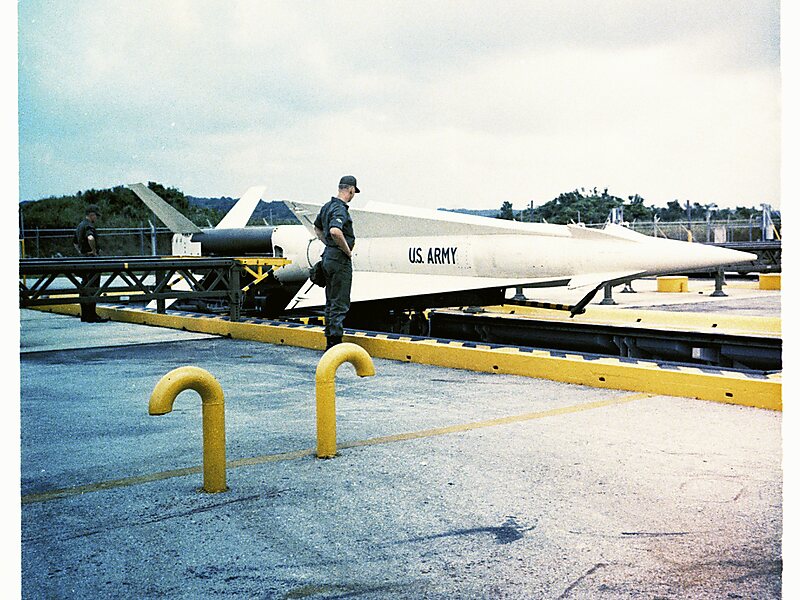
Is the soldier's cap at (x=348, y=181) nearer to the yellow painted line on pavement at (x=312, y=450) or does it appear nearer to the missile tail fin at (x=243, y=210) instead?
the yellow painted line on pavement at (x=312, y=450)

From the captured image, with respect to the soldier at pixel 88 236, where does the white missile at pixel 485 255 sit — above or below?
below

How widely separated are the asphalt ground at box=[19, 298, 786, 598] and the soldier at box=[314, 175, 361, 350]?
1.26 metres

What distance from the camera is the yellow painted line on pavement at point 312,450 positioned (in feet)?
10.7

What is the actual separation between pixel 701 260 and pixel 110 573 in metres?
5.47

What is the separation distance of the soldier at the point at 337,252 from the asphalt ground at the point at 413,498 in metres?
1.26

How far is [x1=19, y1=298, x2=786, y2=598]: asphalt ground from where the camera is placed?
238cm

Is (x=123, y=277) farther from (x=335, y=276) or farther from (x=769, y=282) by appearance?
(x=769, y=282)

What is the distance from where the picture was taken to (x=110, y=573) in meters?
2.43

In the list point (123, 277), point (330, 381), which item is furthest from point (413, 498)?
point (123, 277)

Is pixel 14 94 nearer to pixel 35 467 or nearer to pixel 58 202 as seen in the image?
pixel 35 467

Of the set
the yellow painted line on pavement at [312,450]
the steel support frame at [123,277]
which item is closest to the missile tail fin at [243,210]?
the steel support frame at [123,277]

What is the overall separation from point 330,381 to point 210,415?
1.96 ft

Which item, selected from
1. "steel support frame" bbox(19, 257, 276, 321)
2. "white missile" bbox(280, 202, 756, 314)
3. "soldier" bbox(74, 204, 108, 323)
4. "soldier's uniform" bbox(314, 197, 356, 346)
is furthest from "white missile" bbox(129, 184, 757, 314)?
"soldier" bbox(74, 204, 108, 323)

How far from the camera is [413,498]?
3100 mm
